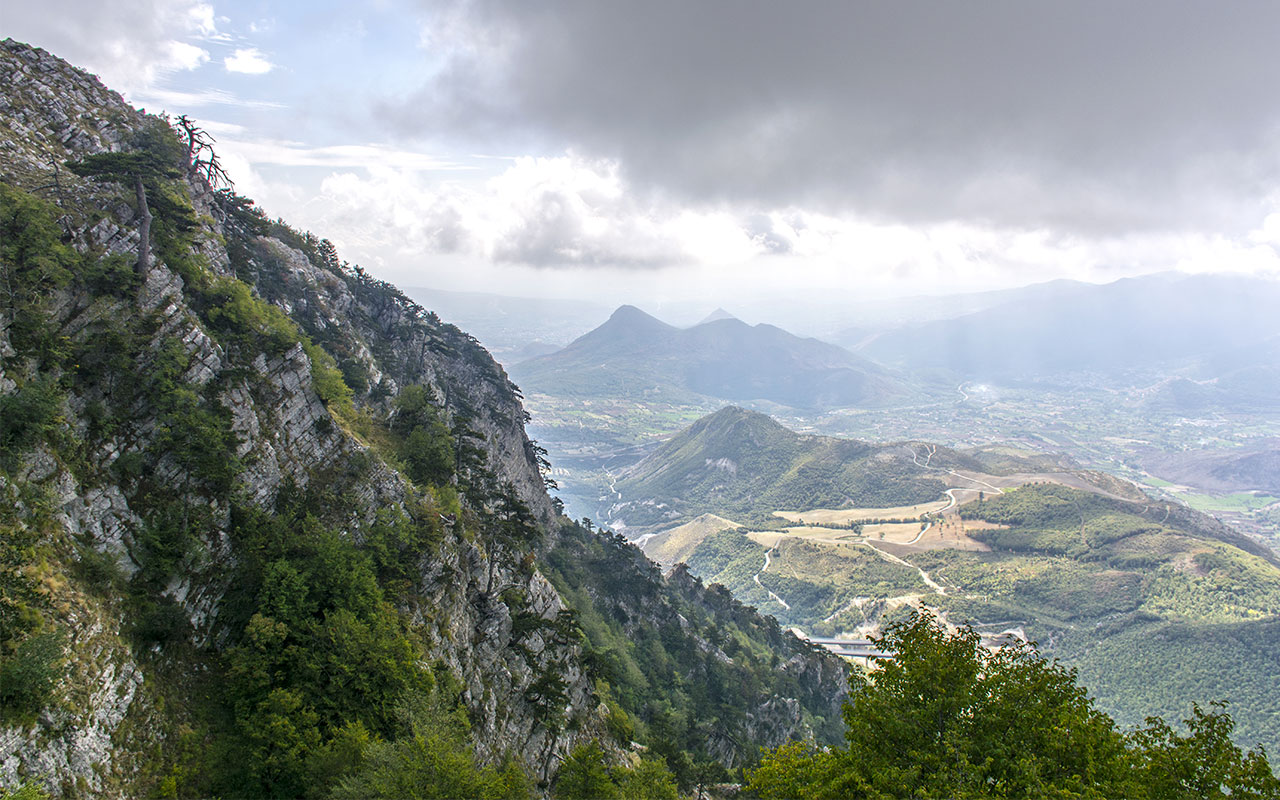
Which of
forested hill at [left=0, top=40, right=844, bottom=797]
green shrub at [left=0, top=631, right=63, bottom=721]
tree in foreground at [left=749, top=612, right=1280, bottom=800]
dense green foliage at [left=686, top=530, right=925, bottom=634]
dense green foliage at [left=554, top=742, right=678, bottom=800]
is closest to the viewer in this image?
tree in foreground at [left=749, top=612, right=1280, bottom=800]

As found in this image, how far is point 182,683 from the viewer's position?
26312 millimetres

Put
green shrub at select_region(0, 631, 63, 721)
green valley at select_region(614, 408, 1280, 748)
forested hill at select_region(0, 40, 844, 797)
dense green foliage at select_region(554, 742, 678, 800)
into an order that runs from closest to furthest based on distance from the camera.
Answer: green shrub at select_region(0, 631, 63, 721) → forested hill at select_region(0, 40, 844, 797) → dense green foliage at select_region(554, 742, 678, 800) → green valley at select_region(614, 408, 1280, 748)

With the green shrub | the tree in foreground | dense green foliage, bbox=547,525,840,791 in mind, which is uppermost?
the green shrub

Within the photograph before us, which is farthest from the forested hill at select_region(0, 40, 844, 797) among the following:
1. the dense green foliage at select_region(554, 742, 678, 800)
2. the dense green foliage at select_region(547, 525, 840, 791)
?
the dense green foliage at select_region(547, 525, 840, 791)

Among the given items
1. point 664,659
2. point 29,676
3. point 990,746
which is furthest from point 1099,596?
point 29,676

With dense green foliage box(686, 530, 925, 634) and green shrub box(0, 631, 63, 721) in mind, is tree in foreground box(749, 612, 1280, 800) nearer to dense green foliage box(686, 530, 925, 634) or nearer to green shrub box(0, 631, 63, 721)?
green shrub box(0, 631, 63, 721)

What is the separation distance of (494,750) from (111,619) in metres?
21.6

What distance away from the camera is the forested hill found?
2283 centimetres

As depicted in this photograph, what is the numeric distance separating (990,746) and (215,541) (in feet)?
127

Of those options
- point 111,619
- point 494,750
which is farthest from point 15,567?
point 494,750

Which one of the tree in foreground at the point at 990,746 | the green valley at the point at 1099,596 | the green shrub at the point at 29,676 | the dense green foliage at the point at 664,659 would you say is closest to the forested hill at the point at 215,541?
the green shrub at the point at 29,676

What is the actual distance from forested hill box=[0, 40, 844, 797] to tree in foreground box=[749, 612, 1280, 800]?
49.8 ft

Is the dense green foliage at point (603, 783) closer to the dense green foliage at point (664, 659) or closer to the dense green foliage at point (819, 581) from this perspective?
the dense green foliage at point (664, 659)

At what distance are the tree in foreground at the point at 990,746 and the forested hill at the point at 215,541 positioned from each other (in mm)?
15185
